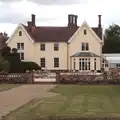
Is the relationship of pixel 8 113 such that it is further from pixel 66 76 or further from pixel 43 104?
pixel 66 76

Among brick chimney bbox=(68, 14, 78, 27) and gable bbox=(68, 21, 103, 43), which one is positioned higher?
brick chimney bbox=(68, 14, 78, 27)

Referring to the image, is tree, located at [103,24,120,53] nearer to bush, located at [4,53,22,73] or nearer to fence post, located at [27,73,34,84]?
bush, located at [4,53,22,73]

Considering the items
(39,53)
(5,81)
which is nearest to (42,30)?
(39,53)

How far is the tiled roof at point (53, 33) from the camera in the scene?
76688 mm

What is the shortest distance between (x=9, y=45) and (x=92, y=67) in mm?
15067

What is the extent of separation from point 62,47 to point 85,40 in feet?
13.9

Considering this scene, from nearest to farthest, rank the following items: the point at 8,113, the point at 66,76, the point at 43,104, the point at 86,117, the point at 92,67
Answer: the point at 86,117 → the point at 8,113 → the point at 43,104 → the point at 66,76 → the point at 92,67

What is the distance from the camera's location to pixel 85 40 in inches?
2982

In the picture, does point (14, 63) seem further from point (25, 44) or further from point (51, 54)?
point (51, 54)

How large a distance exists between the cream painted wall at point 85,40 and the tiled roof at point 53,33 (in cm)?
153

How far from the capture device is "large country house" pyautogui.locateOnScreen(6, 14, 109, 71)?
7519 cm

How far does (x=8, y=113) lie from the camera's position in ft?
62.5

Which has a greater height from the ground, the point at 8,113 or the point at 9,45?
the point at 9,45

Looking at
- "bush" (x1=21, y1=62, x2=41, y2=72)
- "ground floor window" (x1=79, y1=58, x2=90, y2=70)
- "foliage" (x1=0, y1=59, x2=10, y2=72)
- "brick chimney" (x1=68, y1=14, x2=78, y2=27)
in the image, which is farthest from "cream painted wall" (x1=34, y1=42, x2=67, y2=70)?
"foliage" (x1=0, y1=59, x2=10, y2=72)
